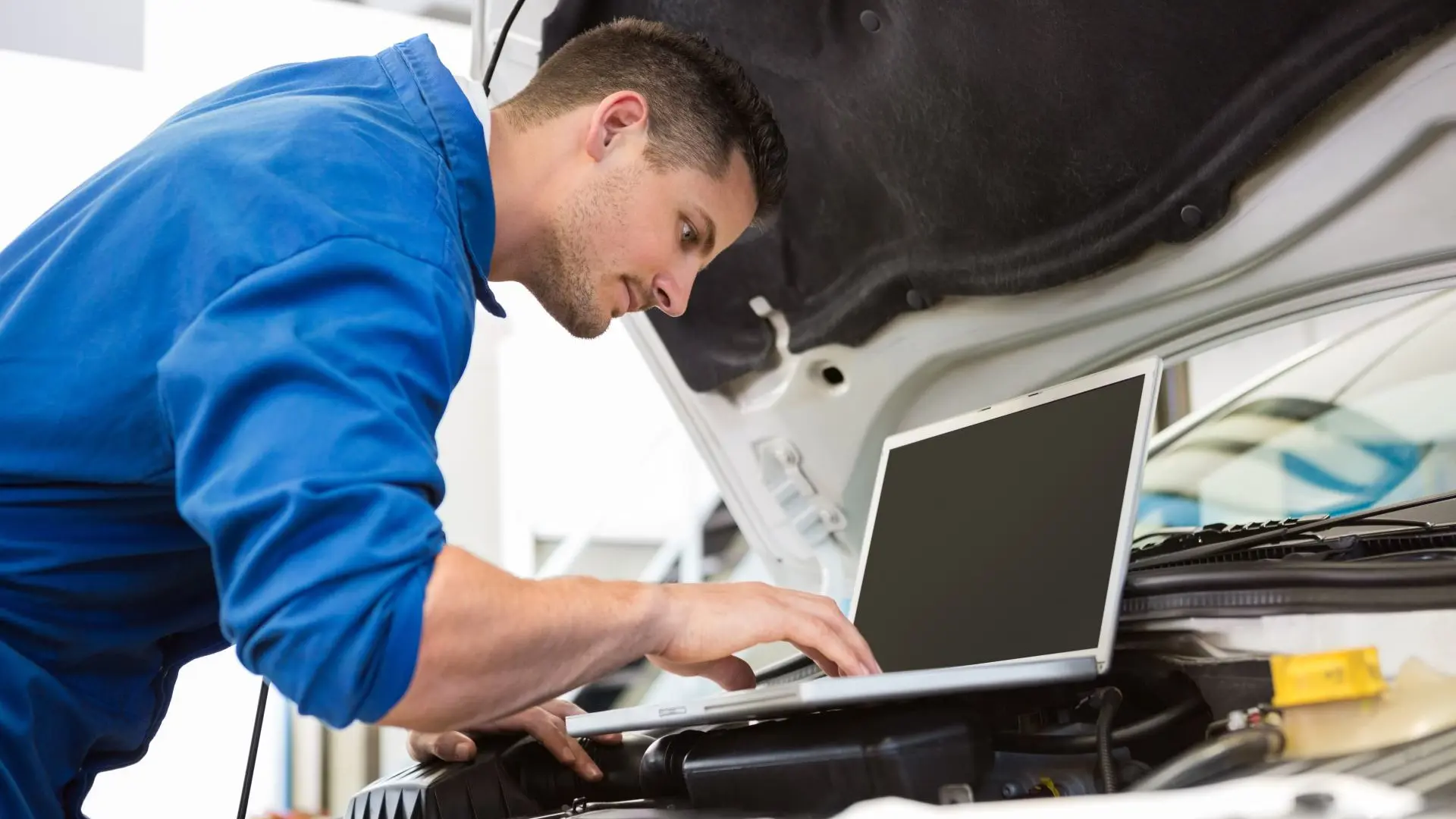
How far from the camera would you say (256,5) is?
4.20 meters

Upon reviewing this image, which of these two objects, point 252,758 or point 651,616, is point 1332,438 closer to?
point 651,616

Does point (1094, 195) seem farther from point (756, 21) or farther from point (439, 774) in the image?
point (439, 774)

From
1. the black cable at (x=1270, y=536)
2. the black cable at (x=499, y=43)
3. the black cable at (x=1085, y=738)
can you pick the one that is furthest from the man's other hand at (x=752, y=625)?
the black cable at (x=499, y=43)

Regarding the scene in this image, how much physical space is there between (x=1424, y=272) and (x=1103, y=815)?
994mm

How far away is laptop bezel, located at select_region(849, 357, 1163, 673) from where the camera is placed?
1.04 metres

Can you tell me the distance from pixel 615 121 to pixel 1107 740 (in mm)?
783

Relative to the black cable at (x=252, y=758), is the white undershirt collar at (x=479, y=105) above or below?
above

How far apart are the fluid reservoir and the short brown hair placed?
2.56ft

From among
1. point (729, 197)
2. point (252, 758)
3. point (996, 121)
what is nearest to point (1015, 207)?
point (996, 121)

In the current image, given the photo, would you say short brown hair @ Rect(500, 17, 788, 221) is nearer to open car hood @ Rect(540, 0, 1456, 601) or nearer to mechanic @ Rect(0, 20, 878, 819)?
mechanic @ Rect(0, 20, 878, 819)

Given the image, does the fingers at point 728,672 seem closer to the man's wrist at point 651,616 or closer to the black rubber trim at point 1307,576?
the man's wrist at point 651,616

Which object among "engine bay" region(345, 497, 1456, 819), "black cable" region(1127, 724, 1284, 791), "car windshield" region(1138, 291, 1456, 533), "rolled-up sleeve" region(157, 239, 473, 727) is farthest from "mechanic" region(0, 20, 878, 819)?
"car windshield" region(1138, 291, 1456, 533)

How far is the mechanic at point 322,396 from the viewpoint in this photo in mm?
797

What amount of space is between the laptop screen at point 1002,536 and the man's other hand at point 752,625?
0.21 metres
